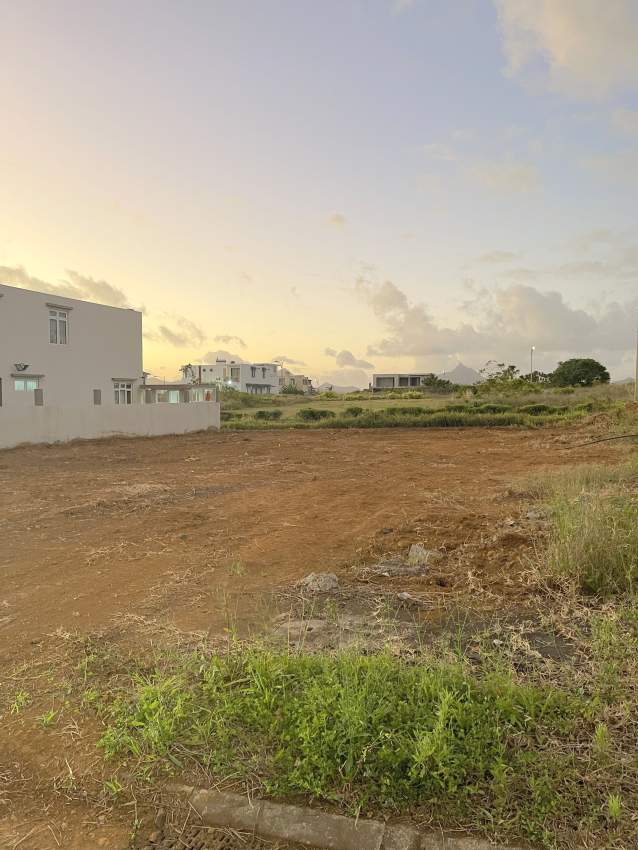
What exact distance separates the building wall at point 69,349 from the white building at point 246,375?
5067cm

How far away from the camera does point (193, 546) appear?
242 inches

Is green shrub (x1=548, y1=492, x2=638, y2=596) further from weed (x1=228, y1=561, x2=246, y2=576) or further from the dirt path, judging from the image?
weed (x1=228, y1=561, x2=246, y2=576)

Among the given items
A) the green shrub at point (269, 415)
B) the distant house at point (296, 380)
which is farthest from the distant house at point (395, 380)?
the green shrub at point (269, 415)

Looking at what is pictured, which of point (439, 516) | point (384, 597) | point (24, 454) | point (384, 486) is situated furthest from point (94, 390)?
point (384, 597)

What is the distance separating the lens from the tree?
53.9 m

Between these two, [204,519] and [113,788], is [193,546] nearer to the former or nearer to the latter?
[204,519]

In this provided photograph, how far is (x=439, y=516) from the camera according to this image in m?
7.05

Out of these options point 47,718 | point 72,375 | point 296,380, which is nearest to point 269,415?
point 72,375

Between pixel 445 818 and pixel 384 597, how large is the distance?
2163 millimetres

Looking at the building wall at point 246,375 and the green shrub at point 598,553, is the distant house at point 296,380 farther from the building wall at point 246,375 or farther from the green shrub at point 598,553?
the green shrub at point 598,553

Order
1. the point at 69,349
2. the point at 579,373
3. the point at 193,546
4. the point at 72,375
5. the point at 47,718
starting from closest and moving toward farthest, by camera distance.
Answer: the point at 47,718 → the point at 193,546 → the point at 69,349 → the point at 72,375 → the point at 579,373

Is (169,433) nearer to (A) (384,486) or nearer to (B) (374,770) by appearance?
(A) (384,486)

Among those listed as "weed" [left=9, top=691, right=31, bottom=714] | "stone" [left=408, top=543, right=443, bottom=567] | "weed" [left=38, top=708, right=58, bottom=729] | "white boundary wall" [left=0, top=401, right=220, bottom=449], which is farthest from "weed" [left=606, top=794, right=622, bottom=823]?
"white boundary wall" [left=0, top=401, right=220, bottom=449]

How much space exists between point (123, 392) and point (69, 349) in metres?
3.72
